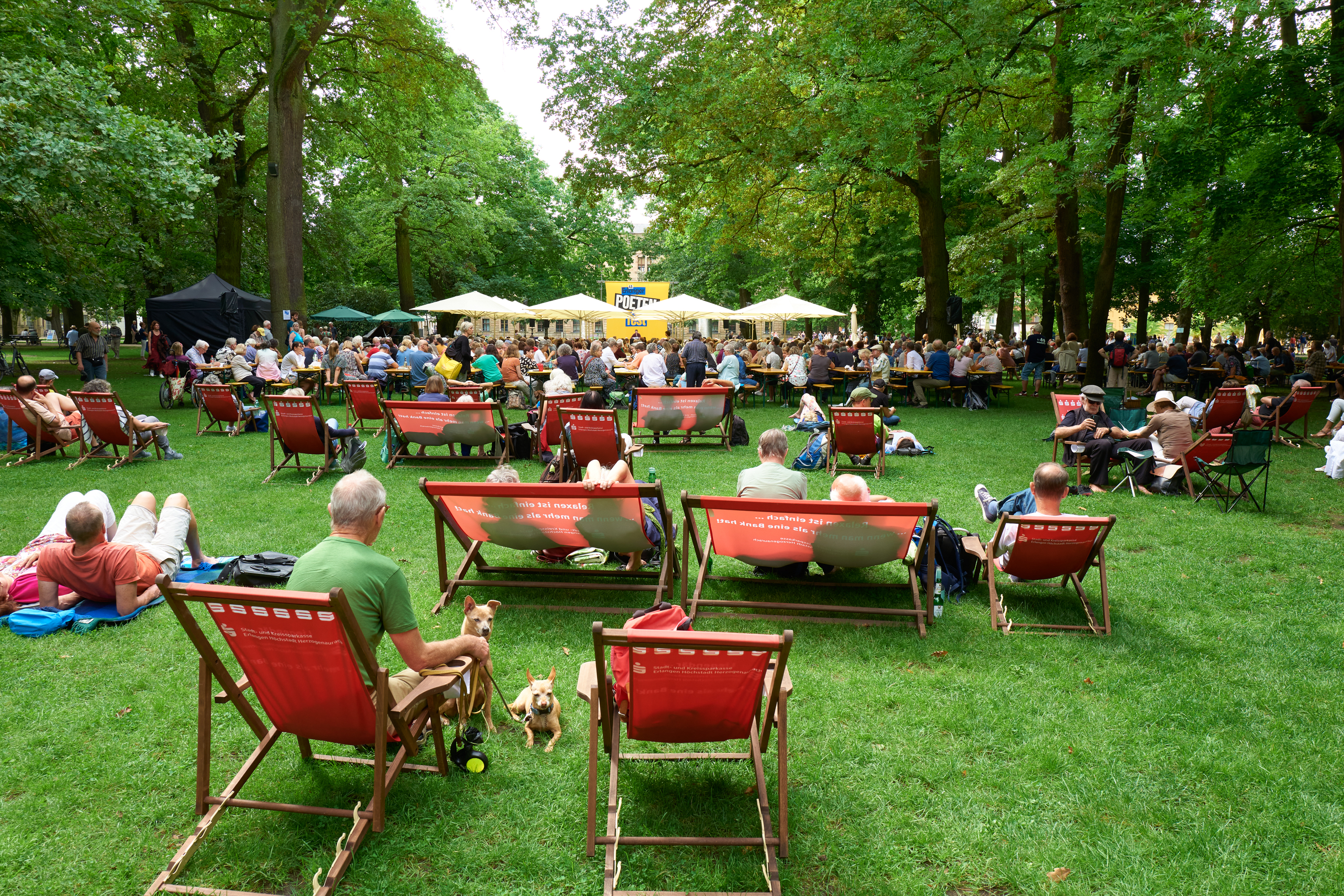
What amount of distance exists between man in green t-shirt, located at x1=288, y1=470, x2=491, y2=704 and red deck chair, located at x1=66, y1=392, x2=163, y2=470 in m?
8.79

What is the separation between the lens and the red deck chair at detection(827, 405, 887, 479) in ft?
32.7

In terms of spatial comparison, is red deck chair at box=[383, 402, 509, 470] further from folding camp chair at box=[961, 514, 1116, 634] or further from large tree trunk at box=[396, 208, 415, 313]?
large tree trunk at box=[396, 208, 415, 313]

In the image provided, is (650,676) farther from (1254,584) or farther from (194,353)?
(194,353)

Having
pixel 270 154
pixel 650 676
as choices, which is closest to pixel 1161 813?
pixel 650 676

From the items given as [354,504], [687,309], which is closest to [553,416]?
[354,504]

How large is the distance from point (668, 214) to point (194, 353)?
11.5m

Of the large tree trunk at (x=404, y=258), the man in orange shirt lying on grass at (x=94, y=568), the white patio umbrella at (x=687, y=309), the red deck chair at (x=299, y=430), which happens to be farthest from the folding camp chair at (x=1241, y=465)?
the large tree trunk at (x=404, y=258)

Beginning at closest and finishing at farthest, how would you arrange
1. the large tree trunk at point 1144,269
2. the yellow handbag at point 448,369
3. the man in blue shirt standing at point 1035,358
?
1. the yellow handbag at point 448,369
2. the man in blue shirt standing at point 1035,358
3. the large tree trunk at point 1144,269

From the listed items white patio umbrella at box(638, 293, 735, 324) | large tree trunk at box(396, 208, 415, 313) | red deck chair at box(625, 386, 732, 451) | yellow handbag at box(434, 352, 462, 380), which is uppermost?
large tree trunk at box(396, 208, 415, 313)

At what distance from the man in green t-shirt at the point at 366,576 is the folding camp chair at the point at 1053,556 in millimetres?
3632

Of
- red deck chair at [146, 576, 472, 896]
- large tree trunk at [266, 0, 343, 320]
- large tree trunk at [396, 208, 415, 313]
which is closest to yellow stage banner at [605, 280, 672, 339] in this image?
large tree trunk at [396, 208, 415, 313]

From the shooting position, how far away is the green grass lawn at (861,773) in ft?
9.70

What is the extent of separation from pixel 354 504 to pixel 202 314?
24866 mm

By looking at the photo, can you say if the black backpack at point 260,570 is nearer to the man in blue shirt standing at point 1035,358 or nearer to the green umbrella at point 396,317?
the man in blue shirt standing at point 1035,358
